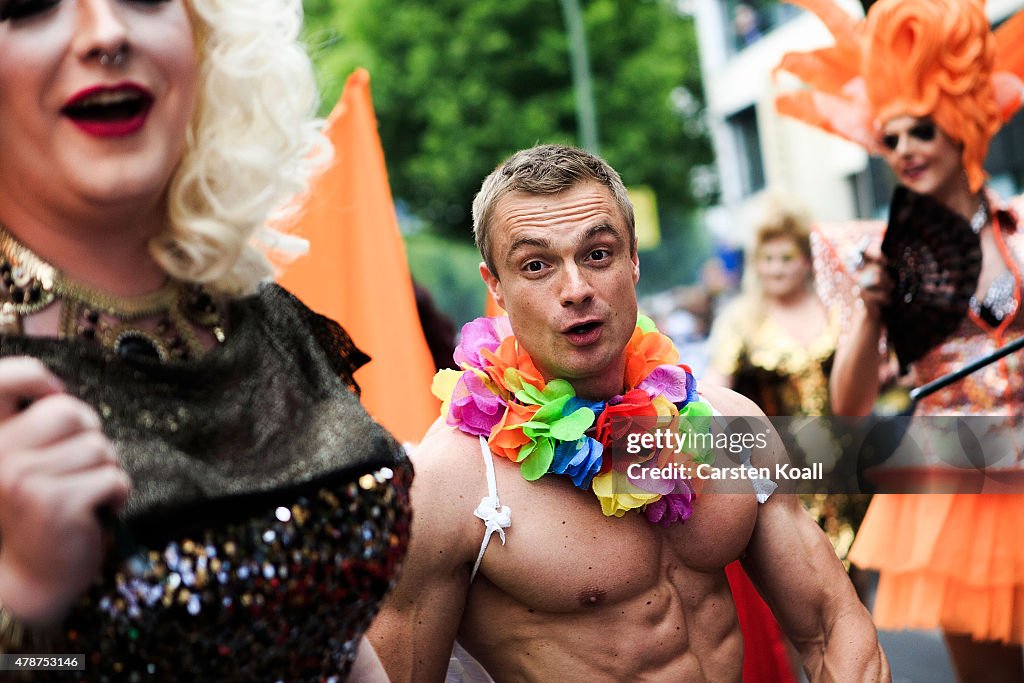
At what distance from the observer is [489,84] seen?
71.3 feet

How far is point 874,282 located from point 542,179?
2.03 meters

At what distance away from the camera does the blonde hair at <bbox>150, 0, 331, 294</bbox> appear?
1718 mm

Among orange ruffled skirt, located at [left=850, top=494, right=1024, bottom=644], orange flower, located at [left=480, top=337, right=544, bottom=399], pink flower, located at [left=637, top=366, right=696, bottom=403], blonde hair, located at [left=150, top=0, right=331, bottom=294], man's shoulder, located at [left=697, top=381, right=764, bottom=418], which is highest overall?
blonde hair, located at [left=150, top=0, right=331, bottom=294]

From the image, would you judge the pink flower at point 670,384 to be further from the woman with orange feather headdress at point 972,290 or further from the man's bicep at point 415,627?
the woman with orange feather headdress at point 972,290

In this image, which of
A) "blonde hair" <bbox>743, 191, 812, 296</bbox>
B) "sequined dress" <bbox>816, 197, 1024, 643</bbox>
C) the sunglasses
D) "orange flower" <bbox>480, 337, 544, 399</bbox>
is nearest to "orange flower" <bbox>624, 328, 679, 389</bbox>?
"orange flower" <bbox>480, 337, 544, 399</bbox>

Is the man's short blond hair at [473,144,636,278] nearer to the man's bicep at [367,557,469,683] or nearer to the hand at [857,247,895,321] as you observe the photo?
the man's bicep at [367,557,469,683]

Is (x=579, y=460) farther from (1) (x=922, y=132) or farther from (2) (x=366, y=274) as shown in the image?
(1) (x=922, y=132)

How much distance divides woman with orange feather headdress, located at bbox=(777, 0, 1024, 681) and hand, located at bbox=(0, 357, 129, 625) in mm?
3244

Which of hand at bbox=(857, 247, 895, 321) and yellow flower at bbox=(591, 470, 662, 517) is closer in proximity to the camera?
yellow flower at bbox=(591, 470, 662, 517)

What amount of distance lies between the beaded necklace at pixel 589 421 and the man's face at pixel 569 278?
0.28 ft

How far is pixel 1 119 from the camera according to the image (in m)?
1.53

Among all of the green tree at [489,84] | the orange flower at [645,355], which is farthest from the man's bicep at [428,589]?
the green tree at [489,84]

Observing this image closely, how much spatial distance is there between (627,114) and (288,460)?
72.4 ft

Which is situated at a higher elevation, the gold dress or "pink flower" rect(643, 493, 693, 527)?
"pink flower" rect(643, 493, 693, 527)
